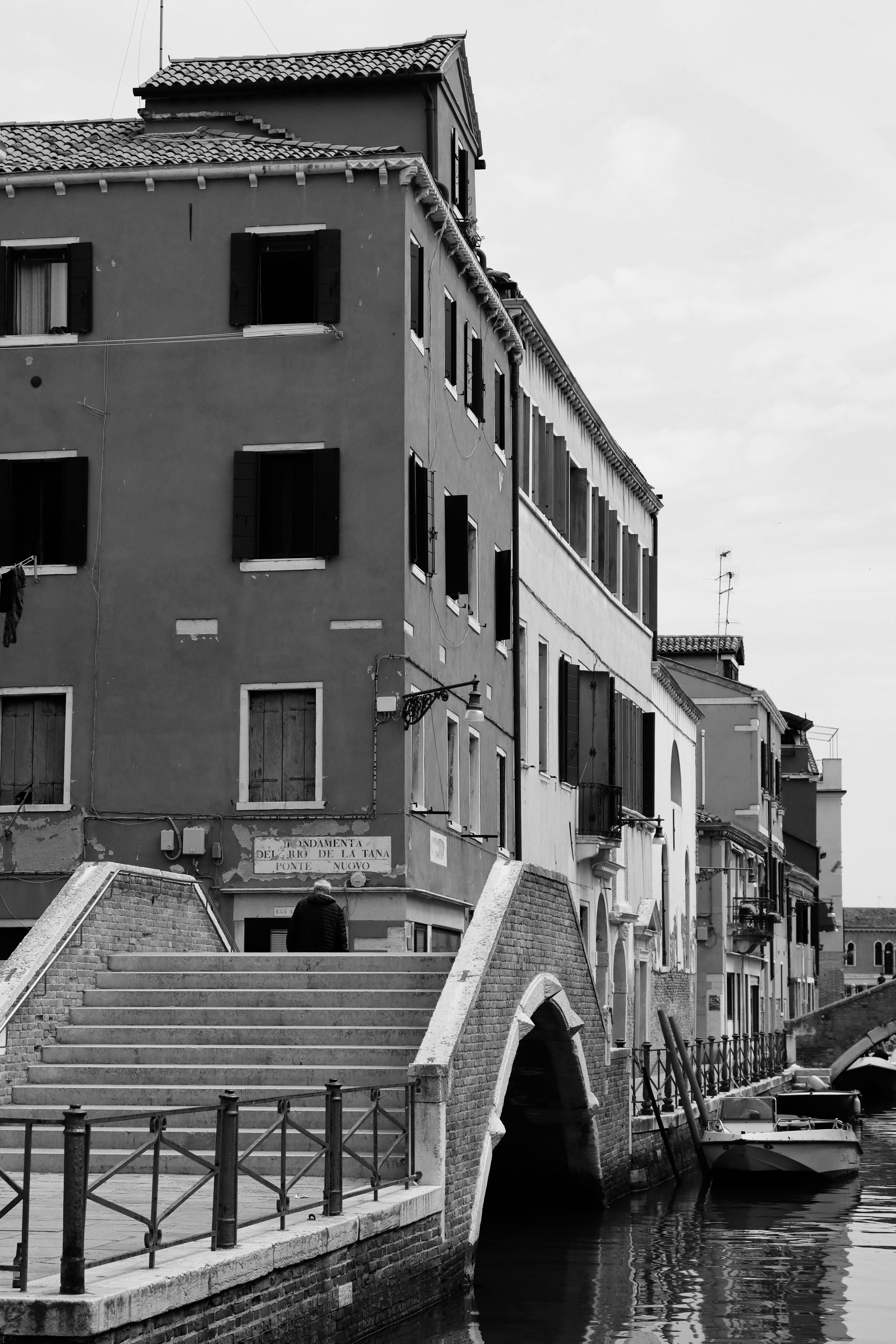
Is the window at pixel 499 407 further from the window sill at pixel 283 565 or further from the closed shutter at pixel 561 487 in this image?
the window sill at pixel 283 565

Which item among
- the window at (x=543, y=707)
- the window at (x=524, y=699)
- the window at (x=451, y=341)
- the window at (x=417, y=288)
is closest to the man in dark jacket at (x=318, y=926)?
the window at (x=417, y=288)

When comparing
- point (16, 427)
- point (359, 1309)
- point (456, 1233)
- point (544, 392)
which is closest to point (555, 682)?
point (544, 392)

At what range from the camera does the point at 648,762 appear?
34.1 metres

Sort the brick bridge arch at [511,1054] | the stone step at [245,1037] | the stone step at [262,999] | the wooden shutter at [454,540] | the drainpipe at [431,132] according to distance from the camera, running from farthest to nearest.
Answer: the drainpipe at [431,132], the wooden shutter at [454,540], the stone step at [262,999], the stone step at [245,1037], the brick bridge arch at [511,1054]

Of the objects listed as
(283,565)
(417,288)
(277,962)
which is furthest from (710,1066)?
(277,962)

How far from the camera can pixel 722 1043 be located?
34.3 m

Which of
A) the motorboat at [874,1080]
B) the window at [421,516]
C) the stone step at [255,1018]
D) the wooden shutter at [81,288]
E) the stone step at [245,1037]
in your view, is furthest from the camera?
the motorboat at [874,1080]

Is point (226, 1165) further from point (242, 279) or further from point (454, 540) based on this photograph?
point (454, 540)

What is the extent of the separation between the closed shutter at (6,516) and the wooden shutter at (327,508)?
121 inches

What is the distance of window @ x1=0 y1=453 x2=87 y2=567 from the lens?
2077cm

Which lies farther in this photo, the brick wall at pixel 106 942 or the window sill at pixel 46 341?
the window sill at pixel 46 341

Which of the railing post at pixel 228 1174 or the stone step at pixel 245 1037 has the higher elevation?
the stone step at pixel 245 1037

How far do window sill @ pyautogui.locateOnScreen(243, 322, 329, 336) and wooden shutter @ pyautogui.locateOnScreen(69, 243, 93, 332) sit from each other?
5.35 ft

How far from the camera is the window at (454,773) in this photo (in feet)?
72.8
